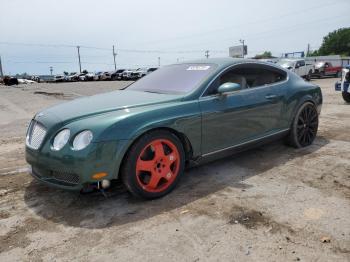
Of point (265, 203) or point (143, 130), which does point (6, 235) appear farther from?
point (265, 203)

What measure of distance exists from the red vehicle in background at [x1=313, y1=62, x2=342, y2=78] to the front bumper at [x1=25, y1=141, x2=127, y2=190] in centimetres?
2699

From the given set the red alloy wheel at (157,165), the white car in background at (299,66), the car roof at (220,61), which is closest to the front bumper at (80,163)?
the red alloy wheel at (157,165)

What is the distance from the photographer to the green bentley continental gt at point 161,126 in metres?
3.22

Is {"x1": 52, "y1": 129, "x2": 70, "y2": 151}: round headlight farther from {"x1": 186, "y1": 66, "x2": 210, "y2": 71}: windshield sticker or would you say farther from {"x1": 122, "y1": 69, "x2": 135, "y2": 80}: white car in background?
{"x1": 122, "y1": 69, "x2": 135, "y2": 80}: white car in background

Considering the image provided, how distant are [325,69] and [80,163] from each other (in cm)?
2844

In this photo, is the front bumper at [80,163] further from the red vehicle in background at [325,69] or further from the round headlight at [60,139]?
the red vehicle in background at [325,69]

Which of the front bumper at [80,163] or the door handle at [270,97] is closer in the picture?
the front bumper at [80,163]

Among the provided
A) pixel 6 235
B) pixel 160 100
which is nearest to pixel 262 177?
pixel 160 100

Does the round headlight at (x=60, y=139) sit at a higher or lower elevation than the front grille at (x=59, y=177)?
higher

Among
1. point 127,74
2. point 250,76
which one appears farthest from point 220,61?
point 127,74

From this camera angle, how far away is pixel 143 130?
3377 mm

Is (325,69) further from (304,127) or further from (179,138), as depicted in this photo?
(179,138)

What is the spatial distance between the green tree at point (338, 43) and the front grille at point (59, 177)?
96577 mm

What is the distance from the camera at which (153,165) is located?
3537mm
